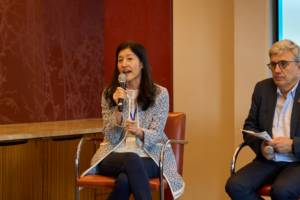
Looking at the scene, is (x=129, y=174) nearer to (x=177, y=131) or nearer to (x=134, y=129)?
(x=134, y=129)

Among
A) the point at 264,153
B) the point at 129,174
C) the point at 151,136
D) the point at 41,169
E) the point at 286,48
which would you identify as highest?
the point at 286,48

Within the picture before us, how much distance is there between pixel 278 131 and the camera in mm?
2244

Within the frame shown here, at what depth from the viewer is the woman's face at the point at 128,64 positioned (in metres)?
2.46

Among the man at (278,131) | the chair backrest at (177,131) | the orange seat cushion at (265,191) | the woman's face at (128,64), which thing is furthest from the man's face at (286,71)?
the woman's face at (128,64)

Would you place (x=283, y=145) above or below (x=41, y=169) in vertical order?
above

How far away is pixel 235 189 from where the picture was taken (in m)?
2.13

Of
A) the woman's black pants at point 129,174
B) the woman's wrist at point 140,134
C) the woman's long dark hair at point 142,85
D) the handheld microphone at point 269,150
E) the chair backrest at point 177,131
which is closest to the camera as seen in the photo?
the woman's black pants at point 129,174

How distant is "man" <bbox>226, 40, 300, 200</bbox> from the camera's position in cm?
209

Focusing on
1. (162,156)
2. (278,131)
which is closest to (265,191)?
(278,131)

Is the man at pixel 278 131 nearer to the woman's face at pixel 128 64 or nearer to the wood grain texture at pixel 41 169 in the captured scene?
the woman's face at pixel 128 64

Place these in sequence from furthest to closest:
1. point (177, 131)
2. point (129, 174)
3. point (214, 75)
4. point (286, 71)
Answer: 1. point (214, 75)
2. point (177, 131)
3. point (286, 71)
4. point (129, 174)

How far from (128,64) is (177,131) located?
659 mm

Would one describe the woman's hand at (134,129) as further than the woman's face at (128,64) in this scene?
No

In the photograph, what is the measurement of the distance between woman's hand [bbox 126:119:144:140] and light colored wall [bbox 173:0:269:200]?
1.09 m
